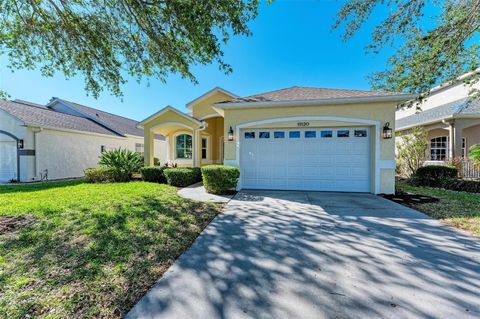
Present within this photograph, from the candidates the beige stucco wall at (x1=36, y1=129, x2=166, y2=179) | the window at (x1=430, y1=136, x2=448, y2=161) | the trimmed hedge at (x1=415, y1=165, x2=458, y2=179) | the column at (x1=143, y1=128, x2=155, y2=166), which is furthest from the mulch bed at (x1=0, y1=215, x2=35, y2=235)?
the window at (x1=430, y1=136, x2=448, y2=161)

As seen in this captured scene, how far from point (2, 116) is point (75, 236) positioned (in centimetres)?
1325

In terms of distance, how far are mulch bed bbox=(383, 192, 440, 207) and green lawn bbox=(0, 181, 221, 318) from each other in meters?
6.02

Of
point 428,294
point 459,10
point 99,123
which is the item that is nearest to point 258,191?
point 428,294

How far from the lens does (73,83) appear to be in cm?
794

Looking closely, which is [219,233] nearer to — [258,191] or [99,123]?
[258,191]

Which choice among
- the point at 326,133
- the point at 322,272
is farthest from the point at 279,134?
the point at 322,272

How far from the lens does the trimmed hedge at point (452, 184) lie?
8445mm

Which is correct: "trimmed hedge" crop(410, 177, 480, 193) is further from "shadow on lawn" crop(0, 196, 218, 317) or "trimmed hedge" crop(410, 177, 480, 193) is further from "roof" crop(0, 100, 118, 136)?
"roof" crop(0, 100, 118, 136)

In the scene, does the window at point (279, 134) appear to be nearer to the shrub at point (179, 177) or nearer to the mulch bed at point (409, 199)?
the mulch bed at point (409, 199)

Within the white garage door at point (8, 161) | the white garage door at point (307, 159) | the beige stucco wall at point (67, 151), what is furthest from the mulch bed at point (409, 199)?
the white garage door at point (8, 161)

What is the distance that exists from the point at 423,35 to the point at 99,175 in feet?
51.2

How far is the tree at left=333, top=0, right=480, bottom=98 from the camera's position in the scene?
257 inches

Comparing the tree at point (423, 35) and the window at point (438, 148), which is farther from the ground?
the tree at point (423, 35)

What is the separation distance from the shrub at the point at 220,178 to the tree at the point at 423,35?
21.1ft
